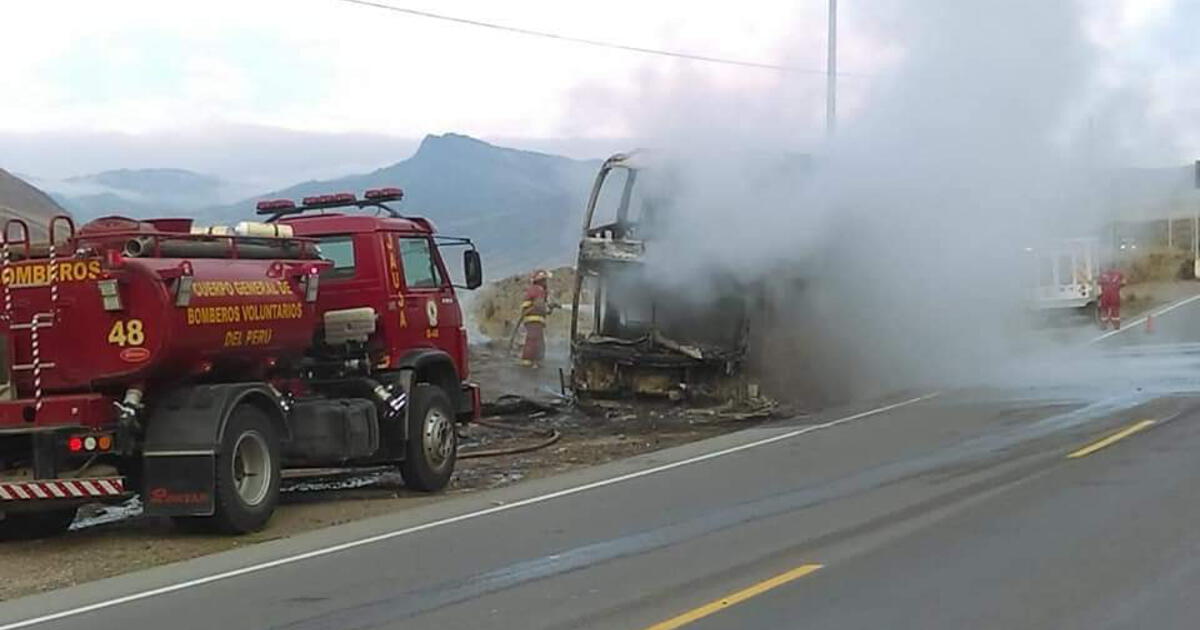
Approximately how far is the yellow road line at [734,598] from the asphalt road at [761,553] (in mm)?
24

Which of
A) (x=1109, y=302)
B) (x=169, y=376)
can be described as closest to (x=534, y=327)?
(x=169, y=376)

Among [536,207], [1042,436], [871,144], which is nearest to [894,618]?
[1042,436]

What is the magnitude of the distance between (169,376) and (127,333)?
23.0 inches

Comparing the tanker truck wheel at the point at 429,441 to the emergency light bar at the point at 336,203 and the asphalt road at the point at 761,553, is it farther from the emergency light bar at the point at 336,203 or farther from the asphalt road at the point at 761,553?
the emergency light bar at the point at 336,203

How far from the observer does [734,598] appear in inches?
317

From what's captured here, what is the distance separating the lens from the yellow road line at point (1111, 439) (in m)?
13.6

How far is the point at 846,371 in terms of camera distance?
70.7 feet

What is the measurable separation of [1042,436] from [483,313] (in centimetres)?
2107

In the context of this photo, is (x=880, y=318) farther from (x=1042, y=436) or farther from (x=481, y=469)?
(x=481, y=469)

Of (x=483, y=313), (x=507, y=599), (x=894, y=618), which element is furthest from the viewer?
(x=483, y=313)

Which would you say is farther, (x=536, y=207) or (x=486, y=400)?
(x=536, y=207)

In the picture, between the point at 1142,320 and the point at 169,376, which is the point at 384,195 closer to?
the point at 169,376

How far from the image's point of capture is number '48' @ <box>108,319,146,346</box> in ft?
36.3

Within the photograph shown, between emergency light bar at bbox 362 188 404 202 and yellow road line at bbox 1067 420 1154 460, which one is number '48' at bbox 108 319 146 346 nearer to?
emergency light bar at bbox 362 188 404 202
